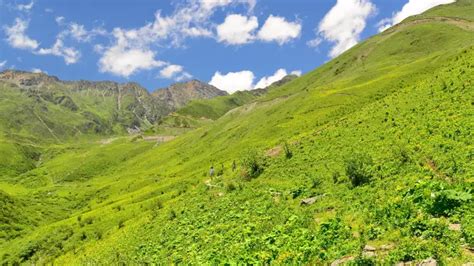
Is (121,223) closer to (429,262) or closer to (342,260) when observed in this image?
(342,260)

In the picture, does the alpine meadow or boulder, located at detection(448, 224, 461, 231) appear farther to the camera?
the alpine meadow

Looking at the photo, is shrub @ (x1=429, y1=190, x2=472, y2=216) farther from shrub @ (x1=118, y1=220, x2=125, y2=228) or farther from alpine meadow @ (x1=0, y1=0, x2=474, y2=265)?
shrub @ (x1=118, y1=220, x2=125, y2=228)

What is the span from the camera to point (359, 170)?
31.4 metres

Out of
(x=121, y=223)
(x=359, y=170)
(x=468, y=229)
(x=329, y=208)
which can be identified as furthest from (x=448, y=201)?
(x=121, y=223)

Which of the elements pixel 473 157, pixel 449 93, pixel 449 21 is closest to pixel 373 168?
pixel 473 157

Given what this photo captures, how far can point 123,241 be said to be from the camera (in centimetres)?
4428

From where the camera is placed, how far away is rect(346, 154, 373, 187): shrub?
30689 millimetres

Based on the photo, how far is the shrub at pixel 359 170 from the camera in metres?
30.7

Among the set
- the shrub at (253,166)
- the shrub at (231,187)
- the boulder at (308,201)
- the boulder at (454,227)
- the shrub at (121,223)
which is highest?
the shrub at (253,166)

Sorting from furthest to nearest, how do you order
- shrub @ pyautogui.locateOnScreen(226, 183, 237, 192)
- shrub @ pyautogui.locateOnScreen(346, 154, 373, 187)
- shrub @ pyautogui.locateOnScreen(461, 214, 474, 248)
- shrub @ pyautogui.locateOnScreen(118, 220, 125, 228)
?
1. shrub @ pyautogui.locateOnScreen(118, 220, 125, 228)
2. shrub @ pyautogui.locateOnScreen(226, 183, 237, 192)
3. shrub @ pyautogui.locateOnScreen(346, 154, 373, 187)
4. shrub @ pyautogui.locateOnScreen(461, 214, 474, 248)

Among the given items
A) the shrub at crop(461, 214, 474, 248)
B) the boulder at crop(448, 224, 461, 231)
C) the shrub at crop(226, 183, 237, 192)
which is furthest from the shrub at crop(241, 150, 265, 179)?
the shrub at crop(461, 214, 474, 248)

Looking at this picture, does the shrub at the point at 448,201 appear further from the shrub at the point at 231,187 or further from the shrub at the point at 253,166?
the shrub at the point at 253,166

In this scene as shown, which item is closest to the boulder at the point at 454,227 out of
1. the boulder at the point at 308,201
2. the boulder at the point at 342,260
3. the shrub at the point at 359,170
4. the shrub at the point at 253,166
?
the boulder at the point at 342,260

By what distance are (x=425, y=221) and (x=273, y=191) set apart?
20.3 m
